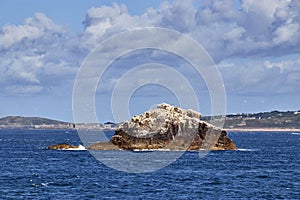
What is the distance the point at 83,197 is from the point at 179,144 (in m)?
87.0

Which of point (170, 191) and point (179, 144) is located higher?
point (179, 144)

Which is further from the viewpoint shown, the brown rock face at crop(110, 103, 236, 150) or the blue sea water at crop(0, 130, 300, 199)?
the brown rock face at crop(110, 103, 236, 150)

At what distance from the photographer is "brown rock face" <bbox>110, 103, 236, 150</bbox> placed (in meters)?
165

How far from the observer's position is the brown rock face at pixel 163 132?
16488cm

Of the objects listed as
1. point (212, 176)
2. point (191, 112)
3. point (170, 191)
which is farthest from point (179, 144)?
point (170, 191)

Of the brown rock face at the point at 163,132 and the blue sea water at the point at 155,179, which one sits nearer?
the blue sea water at the point at 155,179

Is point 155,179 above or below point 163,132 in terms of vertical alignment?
below

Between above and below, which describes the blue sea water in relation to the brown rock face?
below

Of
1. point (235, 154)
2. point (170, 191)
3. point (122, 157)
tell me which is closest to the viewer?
point (170, 191)

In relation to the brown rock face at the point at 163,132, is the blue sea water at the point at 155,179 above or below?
below

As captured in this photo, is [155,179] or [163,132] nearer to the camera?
[155,179]

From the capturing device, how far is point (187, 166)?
128375mm

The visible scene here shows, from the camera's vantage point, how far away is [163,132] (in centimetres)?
16512

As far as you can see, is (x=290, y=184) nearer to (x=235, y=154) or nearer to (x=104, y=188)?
(x=104, y=188)
